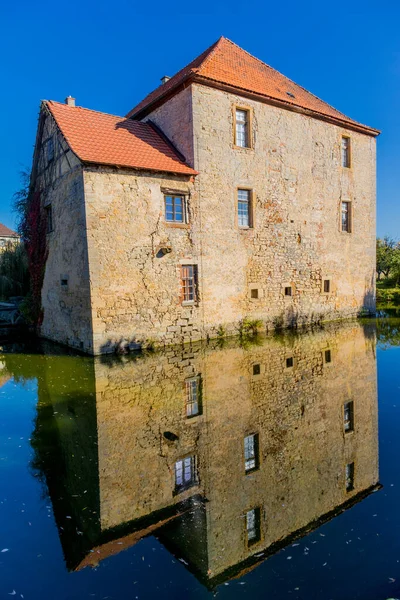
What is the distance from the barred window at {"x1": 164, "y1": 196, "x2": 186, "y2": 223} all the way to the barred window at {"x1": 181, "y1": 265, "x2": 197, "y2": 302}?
1.63 m

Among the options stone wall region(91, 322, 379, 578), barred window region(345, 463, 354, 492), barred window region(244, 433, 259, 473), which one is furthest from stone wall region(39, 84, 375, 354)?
barred window region(345, 463, 354, 492)

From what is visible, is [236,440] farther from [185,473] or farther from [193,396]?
[193,396]

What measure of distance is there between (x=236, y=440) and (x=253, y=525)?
1814 mm

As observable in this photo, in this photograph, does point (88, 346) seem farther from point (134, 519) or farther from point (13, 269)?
point (13, 269)

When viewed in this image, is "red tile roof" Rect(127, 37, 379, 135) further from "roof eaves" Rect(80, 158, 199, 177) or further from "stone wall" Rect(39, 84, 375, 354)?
"roof eaves" Rect(80, 158, 199, 177)

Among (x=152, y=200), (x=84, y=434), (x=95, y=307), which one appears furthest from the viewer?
(x=152, y=200)

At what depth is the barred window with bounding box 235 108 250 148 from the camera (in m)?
14.7

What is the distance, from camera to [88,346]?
38.9ft

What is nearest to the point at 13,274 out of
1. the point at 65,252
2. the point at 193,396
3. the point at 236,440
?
the point at 65,252

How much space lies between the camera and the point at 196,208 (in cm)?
1356

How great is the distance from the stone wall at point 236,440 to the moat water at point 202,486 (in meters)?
0.02

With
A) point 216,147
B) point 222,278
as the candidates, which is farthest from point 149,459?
point 216,147

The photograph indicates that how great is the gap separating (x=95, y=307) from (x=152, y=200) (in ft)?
12.9

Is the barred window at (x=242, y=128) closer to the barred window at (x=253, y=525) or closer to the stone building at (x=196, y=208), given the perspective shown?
the stone building at (x=196, y=208)
